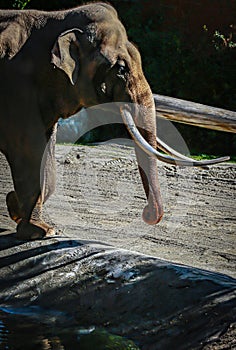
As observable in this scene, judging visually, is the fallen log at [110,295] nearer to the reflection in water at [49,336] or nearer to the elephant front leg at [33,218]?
the reflection in water at [49,336]

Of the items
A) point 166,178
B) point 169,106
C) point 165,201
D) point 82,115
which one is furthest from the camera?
point 82,115

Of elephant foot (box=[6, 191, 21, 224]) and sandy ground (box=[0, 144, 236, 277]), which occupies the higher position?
elephant foot (box=[6, 191, 21, 224])

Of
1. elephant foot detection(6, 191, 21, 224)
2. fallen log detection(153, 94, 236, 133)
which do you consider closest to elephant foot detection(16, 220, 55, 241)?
elephant foot detection(6, 191, 21, 224)

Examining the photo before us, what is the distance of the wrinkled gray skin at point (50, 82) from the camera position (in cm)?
598

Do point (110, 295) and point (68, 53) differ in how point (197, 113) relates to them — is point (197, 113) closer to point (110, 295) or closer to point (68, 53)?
point (68, 53)

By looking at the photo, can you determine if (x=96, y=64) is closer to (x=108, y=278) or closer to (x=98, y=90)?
(x=98, y=90)

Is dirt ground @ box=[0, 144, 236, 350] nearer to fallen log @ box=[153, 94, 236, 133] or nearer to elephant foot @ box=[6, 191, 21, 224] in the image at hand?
elephant foot @ box=[6, 191, 21, 224]

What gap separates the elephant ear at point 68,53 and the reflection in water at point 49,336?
75.0 inches

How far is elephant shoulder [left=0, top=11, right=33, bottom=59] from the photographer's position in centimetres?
603

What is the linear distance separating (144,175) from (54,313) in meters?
1.36

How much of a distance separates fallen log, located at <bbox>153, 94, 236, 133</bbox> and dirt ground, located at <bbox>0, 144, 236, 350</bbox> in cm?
102

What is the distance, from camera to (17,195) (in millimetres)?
6133

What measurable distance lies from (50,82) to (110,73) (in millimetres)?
478

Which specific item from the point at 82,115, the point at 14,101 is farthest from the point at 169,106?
the point at 82,115
